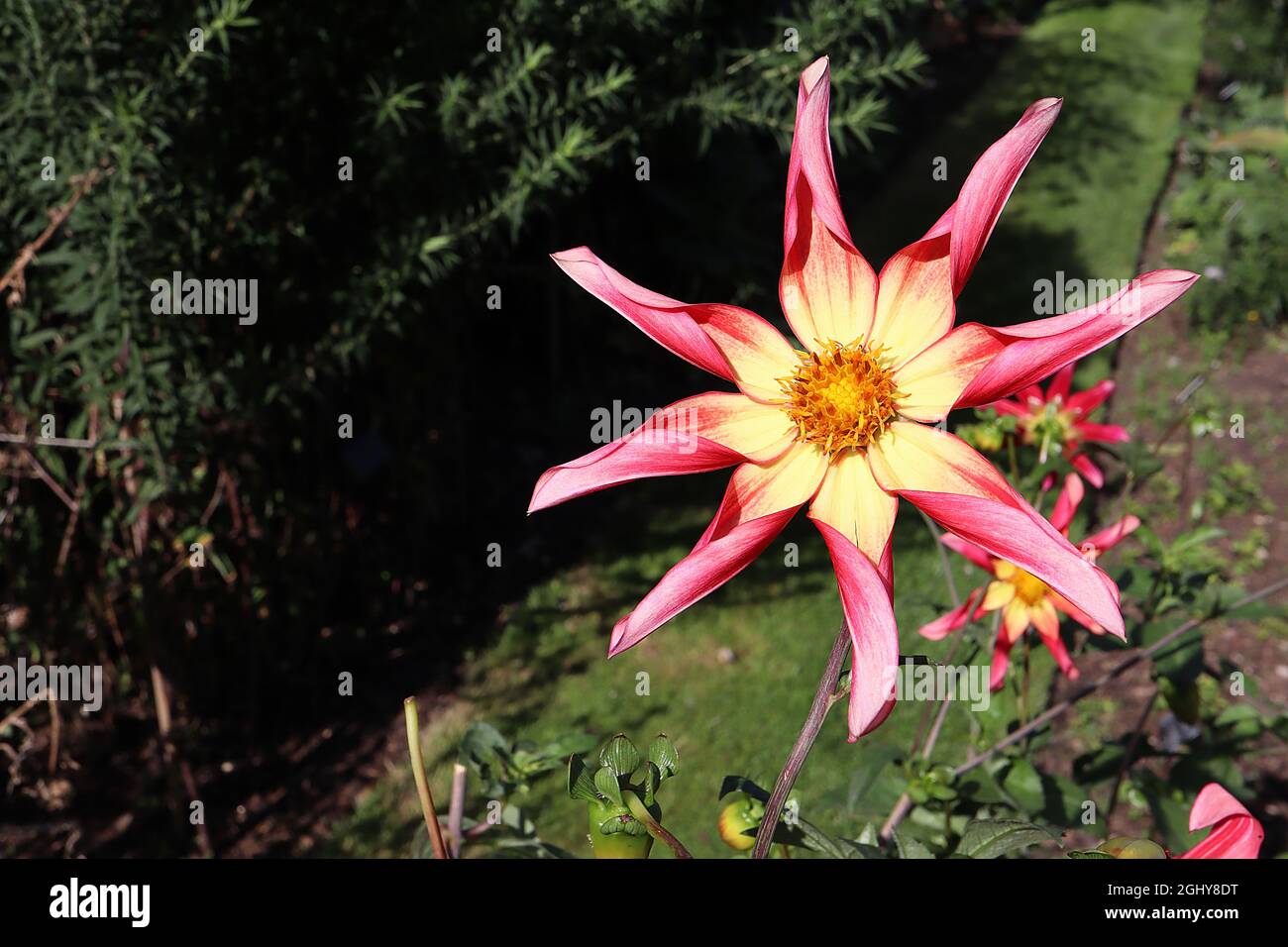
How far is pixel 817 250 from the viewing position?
1.11m

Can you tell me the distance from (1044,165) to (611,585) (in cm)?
658

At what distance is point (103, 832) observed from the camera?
3389mm

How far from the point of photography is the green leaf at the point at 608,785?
915mm

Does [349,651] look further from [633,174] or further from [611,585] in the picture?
[633,174]

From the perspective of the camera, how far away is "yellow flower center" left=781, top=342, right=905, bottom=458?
1074 millimetres

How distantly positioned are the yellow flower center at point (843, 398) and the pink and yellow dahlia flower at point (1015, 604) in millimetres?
696

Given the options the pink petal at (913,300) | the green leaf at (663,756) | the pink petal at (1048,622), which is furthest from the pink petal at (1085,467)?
the green leaf at (663,756)

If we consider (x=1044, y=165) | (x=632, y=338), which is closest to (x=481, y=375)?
(x=632, y=338)

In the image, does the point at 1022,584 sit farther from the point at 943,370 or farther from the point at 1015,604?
the point at 943,370

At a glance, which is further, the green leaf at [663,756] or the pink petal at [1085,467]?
the pink petal at [1085,467]

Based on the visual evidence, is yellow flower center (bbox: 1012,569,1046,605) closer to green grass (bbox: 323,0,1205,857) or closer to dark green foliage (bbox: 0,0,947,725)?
green grass (bbox: 323,0,1205,857)
